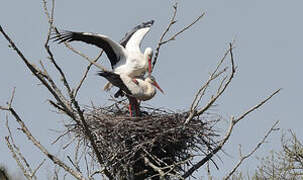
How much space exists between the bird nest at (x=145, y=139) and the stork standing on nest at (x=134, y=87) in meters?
0.26

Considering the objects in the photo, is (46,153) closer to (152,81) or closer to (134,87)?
(134,87)

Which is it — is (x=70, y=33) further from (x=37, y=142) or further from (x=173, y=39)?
(x=37, y=142)

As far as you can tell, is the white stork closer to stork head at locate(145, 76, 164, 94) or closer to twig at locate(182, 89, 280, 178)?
stork head at locate(145, 76, 164, 94)

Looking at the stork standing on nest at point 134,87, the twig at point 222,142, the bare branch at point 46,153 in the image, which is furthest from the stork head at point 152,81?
the bare branch at point 46,153

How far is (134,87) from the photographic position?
6.34 meters

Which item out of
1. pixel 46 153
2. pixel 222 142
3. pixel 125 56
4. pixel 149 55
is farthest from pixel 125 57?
pixel 46 153

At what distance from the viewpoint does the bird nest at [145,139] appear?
18.6 ft

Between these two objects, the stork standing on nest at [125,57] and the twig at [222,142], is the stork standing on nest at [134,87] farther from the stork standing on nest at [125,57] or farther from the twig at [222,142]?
the twig at [222,142]

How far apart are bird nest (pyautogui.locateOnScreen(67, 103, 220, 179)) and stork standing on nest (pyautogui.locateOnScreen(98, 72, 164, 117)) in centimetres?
26

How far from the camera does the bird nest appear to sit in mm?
5676

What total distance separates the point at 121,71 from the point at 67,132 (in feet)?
3.06

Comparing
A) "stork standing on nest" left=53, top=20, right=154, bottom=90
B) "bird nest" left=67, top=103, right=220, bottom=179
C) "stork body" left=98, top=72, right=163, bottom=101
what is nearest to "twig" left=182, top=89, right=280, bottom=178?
"bird nest" left=67, top=103, right=220, bottom=179

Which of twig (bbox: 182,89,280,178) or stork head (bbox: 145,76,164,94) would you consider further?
stork head (bbox: 145,76,164,94)

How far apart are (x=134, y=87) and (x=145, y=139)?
29.8 inches
